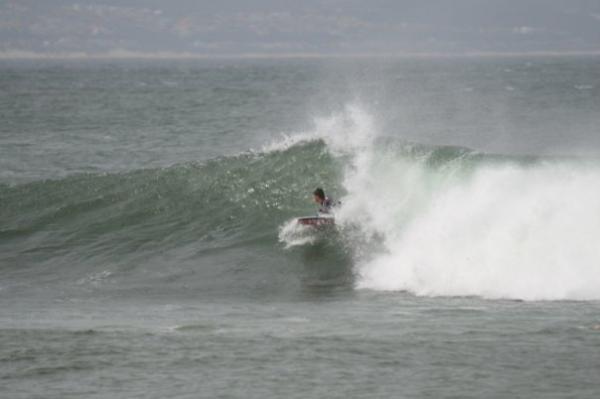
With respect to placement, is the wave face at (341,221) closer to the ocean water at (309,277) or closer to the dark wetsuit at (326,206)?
the ocean water at (309,277)

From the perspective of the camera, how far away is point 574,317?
1675 centimetres

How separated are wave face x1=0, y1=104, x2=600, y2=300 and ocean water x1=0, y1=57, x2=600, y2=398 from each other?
6cm

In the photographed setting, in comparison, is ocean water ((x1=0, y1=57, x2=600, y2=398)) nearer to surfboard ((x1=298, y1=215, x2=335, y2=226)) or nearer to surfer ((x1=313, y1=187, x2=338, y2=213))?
surfboard ((x1=298, y1=215, x2=335, y2=226))

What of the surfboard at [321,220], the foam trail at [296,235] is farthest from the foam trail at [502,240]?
the foam trail at [296,235]

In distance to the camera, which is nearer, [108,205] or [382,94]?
[108,205]

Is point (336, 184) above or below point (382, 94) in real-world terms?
below

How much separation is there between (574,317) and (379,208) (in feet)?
26.5

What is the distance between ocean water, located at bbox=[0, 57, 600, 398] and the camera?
14.5 meters

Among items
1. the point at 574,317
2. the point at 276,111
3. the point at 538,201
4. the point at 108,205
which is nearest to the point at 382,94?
the point at 276,111

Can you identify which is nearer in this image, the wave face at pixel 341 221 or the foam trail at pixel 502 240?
the foam trail at pixel 502 240

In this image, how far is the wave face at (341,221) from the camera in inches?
800

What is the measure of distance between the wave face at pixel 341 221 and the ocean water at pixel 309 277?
0.19ft

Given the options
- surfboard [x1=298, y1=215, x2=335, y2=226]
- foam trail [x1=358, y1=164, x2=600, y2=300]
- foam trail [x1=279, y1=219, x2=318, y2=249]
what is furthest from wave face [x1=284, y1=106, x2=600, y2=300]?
foam trail [x1=279, y1=219, x2=318, y2=249]

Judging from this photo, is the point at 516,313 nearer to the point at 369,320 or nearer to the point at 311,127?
the point at 369,320
